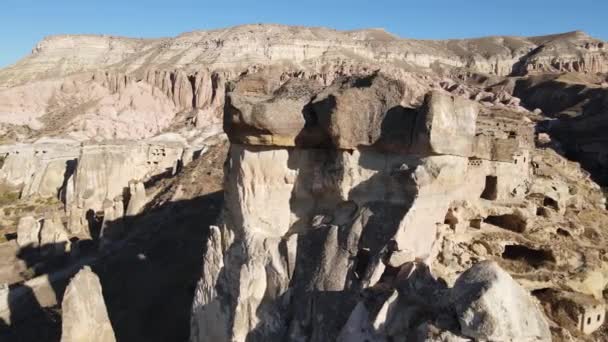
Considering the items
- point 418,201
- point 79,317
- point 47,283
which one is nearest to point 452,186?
point 418,201

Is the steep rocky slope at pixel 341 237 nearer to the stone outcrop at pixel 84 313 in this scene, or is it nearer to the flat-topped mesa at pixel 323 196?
the flat-topped mesa at pixel 323 196

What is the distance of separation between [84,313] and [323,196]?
597cm

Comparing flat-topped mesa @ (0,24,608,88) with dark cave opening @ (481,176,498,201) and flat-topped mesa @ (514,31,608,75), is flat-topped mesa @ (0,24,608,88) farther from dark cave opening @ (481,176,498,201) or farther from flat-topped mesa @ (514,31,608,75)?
dark cave opening @ (481,176,498,201)

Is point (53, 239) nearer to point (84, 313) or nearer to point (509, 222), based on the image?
point (84, 313)

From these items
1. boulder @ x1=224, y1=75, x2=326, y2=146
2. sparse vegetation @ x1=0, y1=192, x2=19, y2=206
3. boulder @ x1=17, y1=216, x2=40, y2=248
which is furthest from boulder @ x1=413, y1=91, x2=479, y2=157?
sparse vegetation @ x1=0, y1=192, x2=19, y2=206

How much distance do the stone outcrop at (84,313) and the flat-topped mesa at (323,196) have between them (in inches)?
98.4

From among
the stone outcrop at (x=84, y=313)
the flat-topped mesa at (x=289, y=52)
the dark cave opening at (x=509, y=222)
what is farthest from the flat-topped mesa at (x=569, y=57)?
the stone outcrop at (x=84, y=313)

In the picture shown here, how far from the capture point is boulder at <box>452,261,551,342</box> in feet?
16.6

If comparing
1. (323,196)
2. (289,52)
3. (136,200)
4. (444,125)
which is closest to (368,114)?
(444,125)

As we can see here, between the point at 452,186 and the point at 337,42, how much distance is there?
80.2 m

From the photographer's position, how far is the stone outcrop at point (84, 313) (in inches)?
418

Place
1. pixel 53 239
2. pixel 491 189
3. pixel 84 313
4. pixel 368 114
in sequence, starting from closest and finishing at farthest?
pixel 368 114 < pixel 84 313 < pixel 491 189 < pixel 53 239

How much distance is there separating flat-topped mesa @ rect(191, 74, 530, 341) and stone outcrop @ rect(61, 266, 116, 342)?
2499mm

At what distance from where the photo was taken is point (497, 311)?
507cm
